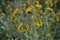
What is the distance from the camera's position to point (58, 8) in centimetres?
376

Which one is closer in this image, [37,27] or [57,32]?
[37,27]

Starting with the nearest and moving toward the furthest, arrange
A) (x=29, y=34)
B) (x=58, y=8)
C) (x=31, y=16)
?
(x=29, y=34) < (x=31, y=16) < (x=58, y=8)

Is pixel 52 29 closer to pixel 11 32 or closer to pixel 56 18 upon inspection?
pixel 56 18

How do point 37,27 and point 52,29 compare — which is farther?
point 52,29

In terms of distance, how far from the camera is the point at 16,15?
3.16 meters

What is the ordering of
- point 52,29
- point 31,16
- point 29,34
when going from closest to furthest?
point 29,34 < point 31,16 < point 52,29

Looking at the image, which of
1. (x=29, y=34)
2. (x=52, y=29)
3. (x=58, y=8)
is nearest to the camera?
(x=29, y=34)

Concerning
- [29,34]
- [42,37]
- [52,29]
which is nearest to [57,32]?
[52,29]

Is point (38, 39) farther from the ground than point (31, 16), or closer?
closer

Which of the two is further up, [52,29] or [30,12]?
[30,12]

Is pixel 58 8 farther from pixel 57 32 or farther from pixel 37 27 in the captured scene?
pixel 37 27

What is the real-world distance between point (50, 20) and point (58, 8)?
0.68 meters

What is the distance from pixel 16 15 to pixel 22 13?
3.8 inches

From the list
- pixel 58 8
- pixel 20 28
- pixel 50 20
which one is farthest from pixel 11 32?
pixel 58 8
